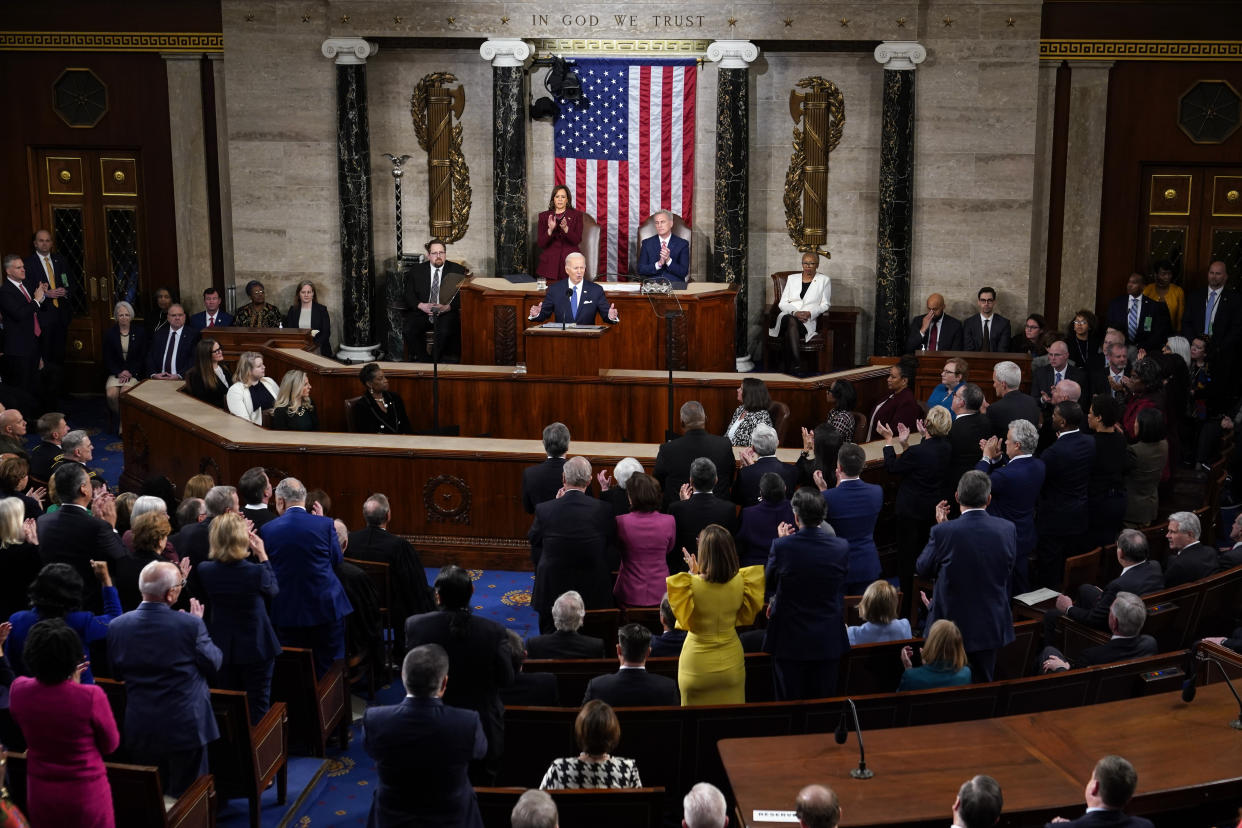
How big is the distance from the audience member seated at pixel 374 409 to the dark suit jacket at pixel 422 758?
626cm

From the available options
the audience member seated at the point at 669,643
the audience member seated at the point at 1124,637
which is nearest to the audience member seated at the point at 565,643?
the audience member seated at the point at 669,643

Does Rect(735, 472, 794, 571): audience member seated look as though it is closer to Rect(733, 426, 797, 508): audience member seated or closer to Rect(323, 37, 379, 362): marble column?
Rect(733, 426, 797, 508): audience member seated

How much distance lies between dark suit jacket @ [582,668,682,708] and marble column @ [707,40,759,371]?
29.3ft

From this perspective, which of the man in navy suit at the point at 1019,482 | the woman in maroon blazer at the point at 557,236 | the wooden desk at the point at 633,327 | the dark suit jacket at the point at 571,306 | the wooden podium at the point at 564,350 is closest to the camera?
A: the man in navy suit at the point at 1019,482

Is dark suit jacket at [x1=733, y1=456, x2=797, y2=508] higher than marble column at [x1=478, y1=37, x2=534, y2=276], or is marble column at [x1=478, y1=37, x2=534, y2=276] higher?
marble column at [x1=478, y1=37, x2=534, y2=276]

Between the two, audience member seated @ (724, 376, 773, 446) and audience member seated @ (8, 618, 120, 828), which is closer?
audience member seated @ (8, 618, 120, 828)

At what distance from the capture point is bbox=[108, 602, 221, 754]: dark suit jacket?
5734 millimetres

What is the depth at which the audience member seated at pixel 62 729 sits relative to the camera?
5.06m

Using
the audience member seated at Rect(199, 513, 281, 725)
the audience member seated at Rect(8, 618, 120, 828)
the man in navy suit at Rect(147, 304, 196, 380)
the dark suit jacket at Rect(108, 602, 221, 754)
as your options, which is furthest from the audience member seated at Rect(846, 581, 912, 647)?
the man in navy suit at Rect(147, 304, 196, 380)

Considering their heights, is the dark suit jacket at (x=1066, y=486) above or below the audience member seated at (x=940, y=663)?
above

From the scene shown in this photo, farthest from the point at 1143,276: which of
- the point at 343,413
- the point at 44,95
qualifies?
the point at 44,95

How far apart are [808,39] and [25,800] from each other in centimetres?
1153

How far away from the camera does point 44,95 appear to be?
15781mm

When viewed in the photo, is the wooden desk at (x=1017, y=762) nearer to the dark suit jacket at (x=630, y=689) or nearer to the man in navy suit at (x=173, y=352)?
the dark suit jacket at (x=630, y=689)
